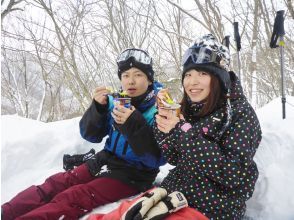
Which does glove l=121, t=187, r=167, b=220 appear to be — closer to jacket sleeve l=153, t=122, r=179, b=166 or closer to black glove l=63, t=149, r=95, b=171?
jacket sleeve l=153, t=122, r=179, b=166

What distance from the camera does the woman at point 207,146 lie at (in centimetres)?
168

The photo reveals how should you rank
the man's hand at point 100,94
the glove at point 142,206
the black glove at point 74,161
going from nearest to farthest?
1. the glove at point 142,206
2. the man's hand at point 100,94
3. the black glove at point 74,161

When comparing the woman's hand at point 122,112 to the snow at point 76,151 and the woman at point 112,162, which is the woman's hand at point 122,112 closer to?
the woman at point 112,162

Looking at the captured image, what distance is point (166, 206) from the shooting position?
66.0 inches

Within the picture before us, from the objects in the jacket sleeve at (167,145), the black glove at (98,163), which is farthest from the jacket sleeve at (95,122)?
the jacket sleeve at (167,145)

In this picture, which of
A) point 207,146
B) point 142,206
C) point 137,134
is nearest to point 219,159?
point 207,146

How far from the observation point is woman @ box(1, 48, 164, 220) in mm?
2059

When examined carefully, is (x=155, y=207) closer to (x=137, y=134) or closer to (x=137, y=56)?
(x=137, y=134)

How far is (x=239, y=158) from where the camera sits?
5.57ft

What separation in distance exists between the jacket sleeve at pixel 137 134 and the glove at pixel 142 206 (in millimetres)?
454

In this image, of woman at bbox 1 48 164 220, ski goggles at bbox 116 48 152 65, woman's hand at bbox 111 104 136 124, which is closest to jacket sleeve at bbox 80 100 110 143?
woman at bbox 1 48 164 220

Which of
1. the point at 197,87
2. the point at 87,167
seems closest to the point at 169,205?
the point at 197,87

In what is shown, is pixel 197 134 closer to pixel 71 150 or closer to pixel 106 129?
pixel 106 129

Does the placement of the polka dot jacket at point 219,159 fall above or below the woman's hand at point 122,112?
below
